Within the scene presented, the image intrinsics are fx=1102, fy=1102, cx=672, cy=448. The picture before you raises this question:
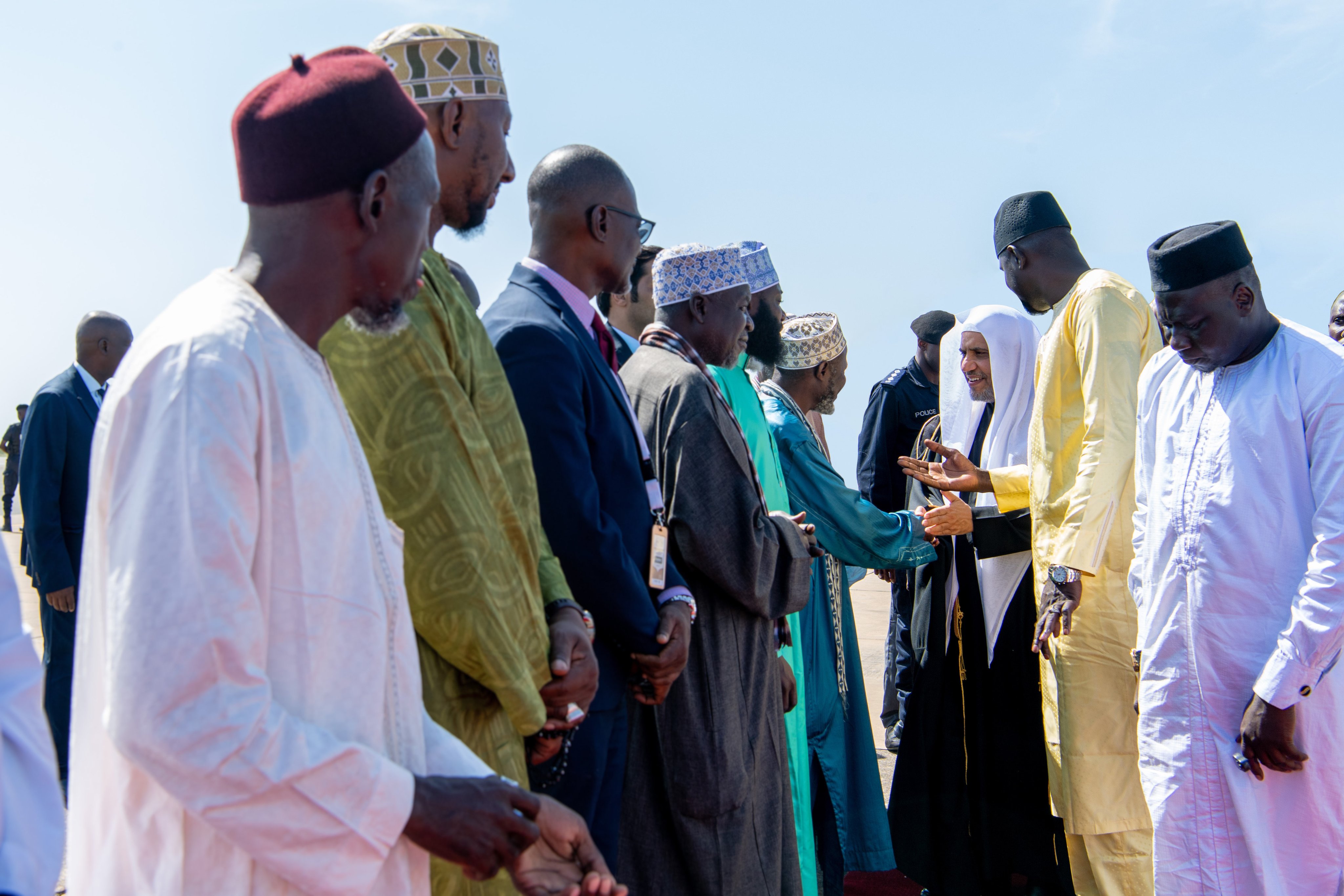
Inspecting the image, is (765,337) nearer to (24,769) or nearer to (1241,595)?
(1241,595)

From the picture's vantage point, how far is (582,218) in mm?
3295

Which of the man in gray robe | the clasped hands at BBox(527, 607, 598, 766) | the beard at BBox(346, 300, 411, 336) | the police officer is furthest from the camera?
the police officer

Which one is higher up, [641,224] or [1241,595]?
[641,224]

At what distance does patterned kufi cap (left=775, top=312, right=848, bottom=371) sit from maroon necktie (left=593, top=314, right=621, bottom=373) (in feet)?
8.04

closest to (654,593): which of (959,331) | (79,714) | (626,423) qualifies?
(626,423)

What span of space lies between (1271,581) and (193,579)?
3.26 metres

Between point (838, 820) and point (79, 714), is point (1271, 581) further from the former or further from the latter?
point (79, 714)

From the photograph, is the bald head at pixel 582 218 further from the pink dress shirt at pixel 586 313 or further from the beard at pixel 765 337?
the beard at pixel 765 337

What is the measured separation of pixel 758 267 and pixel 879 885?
123 inches

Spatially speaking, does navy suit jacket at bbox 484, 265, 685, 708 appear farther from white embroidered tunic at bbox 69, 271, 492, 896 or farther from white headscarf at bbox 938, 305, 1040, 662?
white headscarf at bbox 938, 305, 1040, 662

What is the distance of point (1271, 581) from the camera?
3.48 metres

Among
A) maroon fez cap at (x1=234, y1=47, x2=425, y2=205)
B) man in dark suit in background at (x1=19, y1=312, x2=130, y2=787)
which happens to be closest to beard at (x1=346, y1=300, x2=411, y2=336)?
maroon fez cap at (x1=234, y1=47, x2=425, y2=205)

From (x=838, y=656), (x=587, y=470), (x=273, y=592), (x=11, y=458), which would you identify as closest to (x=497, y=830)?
(x=273, y=592)

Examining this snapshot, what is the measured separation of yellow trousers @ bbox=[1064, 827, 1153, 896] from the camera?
14.0ft
